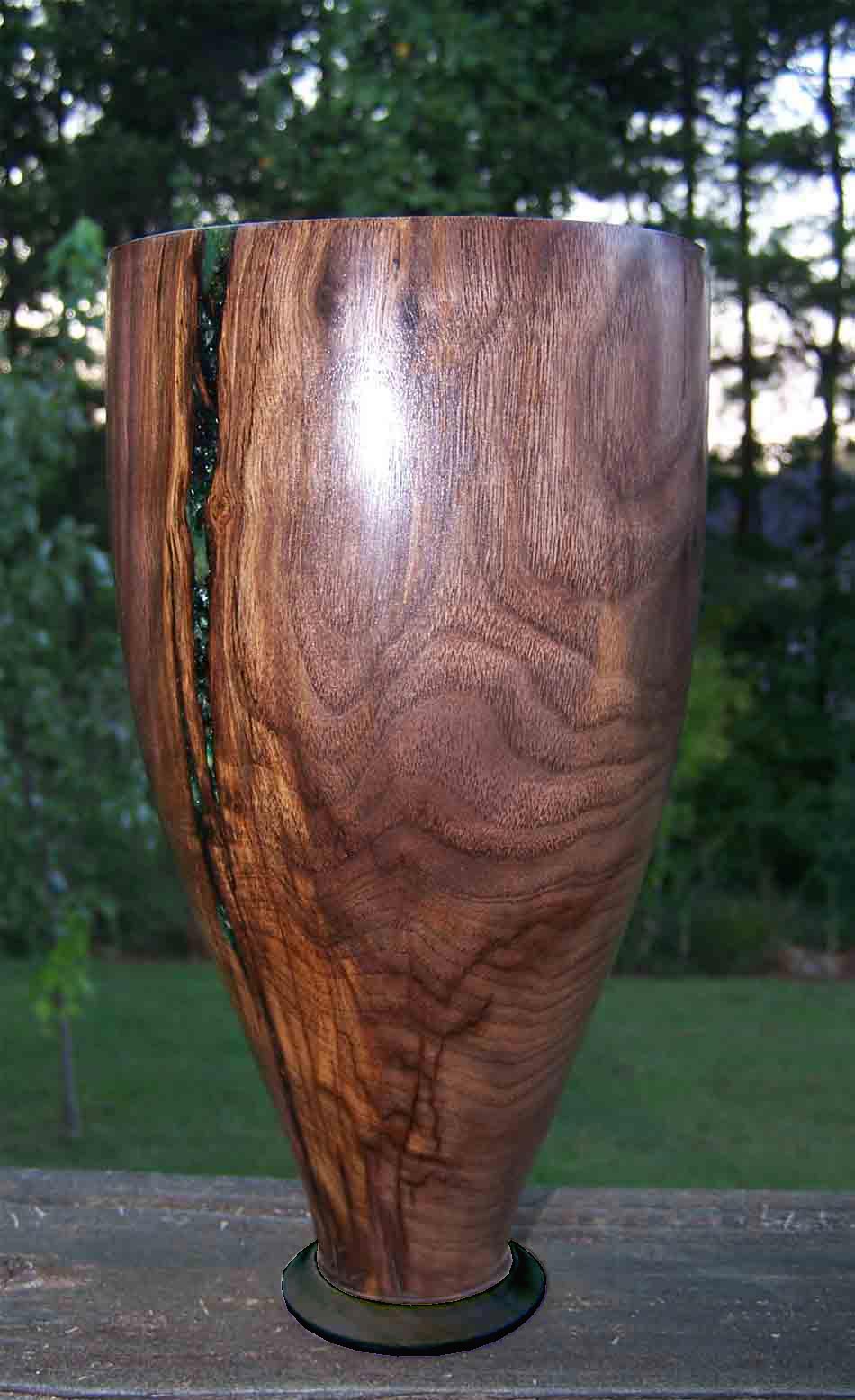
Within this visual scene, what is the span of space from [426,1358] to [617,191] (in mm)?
6769

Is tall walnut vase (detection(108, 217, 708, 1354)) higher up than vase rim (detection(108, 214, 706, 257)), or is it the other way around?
vase rim (detection(108, 214, 706, 257))

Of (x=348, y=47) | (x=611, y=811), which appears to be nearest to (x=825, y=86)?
(x=348, y=47)

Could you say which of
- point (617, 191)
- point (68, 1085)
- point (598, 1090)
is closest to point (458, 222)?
point (68, 1085)

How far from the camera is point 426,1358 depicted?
3.66 feet

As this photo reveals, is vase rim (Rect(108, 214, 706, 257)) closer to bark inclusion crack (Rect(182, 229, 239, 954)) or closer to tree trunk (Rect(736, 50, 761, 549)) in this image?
bark inclusion crack (Rect(182, 229, 239, 954))

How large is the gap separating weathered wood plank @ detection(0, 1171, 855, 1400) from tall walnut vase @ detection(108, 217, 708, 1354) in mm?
169

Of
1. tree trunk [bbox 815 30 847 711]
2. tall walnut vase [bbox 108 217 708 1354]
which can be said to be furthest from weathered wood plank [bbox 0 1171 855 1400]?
tree trunk [bbox 815 30 847 711]

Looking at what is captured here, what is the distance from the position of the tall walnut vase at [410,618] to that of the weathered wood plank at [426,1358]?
6.7 inches

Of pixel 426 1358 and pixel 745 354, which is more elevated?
pixel 745 354

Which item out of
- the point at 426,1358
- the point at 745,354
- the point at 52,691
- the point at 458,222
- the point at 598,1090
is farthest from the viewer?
the point at 745,354

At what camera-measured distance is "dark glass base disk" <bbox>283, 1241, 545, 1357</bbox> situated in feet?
3.66

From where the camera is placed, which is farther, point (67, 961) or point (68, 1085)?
point (68, 1085)

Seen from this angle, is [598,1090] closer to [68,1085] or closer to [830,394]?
[68,1085]

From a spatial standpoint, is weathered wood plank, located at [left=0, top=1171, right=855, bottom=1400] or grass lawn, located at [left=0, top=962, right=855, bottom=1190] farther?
grass lawn, located at [left=0, top=962, right=855, bottom=1190]
